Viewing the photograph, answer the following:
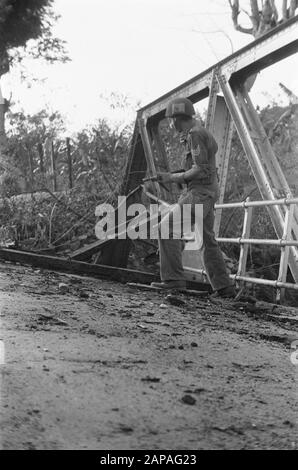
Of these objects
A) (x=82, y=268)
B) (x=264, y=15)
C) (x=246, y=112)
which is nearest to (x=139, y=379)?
(x=246, y=112)

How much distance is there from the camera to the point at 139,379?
269cm

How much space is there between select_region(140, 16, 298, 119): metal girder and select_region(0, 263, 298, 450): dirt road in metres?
2.48

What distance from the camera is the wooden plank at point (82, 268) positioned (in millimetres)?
7555

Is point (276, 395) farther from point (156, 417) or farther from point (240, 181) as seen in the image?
point (240, 181)

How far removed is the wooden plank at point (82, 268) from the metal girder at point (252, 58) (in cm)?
221

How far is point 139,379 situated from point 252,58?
435cm

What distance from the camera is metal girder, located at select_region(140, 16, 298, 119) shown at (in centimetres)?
564

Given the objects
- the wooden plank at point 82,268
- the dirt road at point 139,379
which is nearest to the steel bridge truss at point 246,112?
the wooden plank at point 82,268

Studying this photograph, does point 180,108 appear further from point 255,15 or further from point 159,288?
point 255,15

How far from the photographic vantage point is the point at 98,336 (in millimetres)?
3541

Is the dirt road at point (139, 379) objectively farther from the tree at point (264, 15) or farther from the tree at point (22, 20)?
the tree at point (264, 15)

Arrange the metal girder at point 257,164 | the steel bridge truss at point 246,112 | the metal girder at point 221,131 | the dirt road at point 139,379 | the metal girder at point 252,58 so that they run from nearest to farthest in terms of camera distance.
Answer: the dirt road at point 139,379 → the metal girder at point 252,58 → the steel bridge truss at point 246,112 → the metal girder at point 257,164 → the metal girder at point 221,131

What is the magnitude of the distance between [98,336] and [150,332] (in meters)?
0.41
